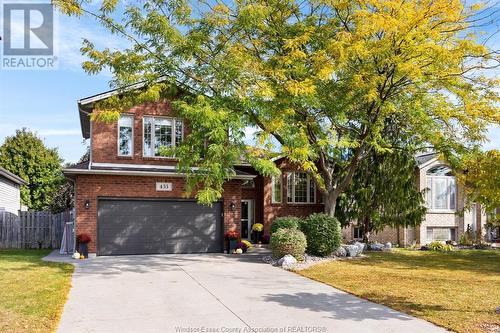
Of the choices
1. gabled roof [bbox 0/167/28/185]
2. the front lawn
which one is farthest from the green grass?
A: gabled roof [bbox 0/167/28/185]

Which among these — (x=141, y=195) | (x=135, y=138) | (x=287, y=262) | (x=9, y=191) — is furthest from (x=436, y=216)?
(x=9, y=191)

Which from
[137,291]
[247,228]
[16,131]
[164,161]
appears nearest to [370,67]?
[164,161]

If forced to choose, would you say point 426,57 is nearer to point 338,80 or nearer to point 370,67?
point 370,67

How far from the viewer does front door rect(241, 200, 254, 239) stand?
2486cm

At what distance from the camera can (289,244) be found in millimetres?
16109

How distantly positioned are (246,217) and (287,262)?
976 cm

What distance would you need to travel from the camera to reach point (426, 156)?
82.9 feet

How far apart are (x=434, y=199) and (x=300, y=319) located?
1886 cm

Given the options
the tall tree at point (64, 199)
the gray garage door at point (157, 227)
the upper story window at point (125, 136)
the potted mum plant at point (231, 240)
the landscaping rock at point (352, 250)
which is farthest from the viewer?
the tall tree at point (64, 199)

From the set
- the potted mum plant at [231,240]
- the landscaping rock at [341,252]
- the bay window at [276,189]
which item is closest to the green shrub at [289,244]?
the landscaping rock at [341,252]

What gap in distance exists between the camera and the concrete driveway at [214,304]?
7.88 meters

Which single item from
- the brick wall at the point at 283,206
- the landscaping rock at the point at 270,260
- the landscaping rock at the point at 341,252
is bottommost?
the landscaping rock at the point at 270,260

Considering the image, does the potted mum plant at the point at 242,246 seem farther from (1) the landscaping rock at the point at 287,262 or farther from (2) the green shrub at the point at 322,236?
(1) the landscaping rock at the point at 287,262

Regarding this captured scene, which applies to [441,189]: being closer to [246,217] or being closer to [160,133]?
[246,217]
